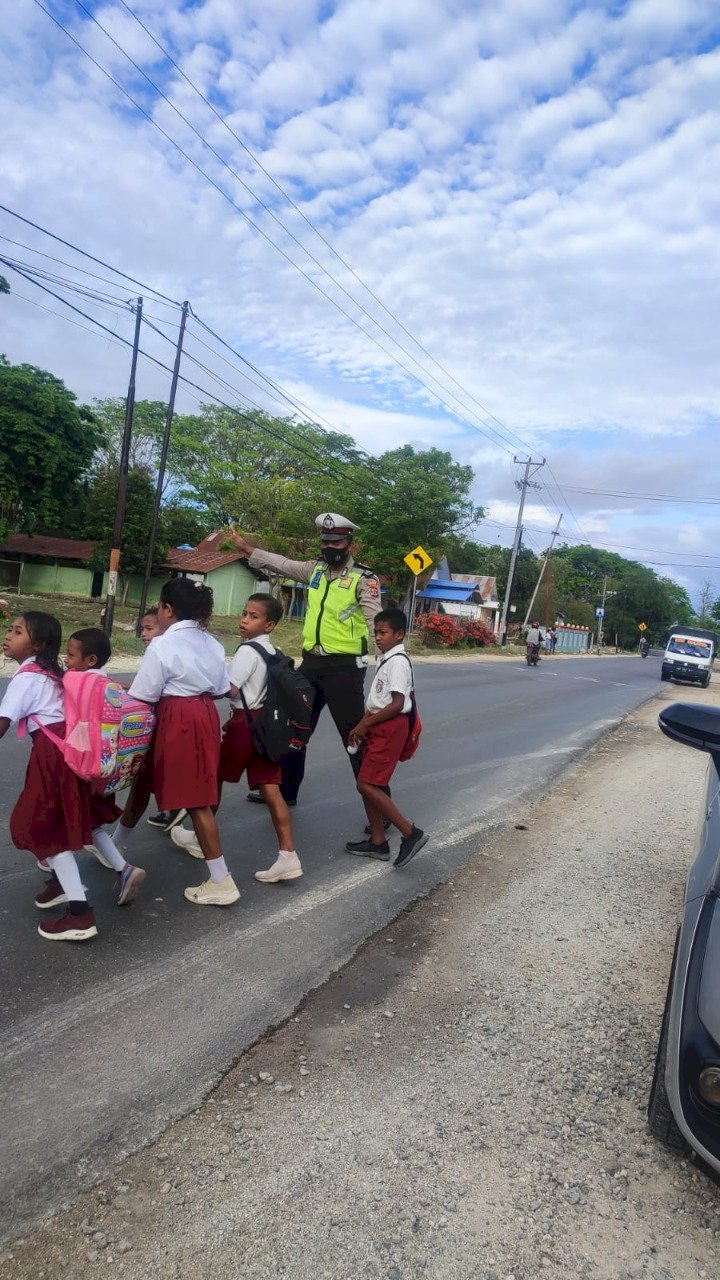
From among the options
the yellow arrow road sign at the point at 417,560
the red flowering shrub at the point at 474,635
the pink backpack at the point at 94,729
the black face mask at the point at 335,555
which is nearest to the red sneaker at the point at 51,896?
the pink backpack at the point at 94,729

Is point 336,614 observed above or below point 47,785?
above

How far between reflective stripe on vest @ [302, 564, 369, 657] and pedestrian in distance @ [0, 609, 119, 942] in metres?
2.05

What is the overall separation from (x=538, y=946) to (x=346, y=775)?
11.7ft

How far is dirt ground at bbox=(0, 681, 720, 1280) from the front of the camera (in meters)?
2.07

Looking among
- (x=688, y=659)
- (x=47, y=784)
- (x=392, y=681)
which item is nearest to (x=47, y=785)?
(x=47, y=784)

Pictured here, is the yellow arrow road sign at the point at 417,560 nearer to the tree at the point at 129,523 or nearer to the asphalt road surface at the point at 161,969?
the tree at the point at 129,523

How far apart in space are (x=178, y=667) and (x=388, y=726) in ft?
4.90

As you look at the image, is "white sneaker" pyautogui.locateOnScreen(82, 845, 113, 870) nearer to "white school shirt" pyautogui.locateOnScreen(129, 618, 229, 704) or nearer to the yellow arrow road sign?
"white school shirt" pyautogui.locateOnScreen(129, 618, 229, 704)

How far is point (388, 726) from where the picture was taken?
4.88m

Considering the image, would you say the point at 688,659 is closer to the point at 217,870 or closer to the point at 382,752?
the point at 382,752

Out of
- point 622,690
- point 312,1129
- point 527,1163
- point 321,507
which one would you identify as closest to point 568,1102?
point 527,1163

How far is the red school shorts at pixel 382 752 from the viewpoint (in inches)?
192

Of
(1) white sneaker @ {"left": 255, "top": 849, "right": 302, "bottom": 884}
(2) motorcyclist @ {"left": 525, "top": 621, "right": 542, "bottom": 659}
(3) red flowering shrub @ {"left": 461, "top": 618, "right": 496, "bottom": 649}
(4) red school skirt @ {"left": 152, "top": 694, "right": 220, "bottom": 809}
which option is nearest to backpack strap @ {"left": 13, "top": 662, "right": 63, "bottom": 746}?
(4) red school skirt @ {"left": 152, "top": 694, "right": 220, "bottom": 809}

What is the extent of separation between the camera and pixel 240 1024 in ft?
10.2
